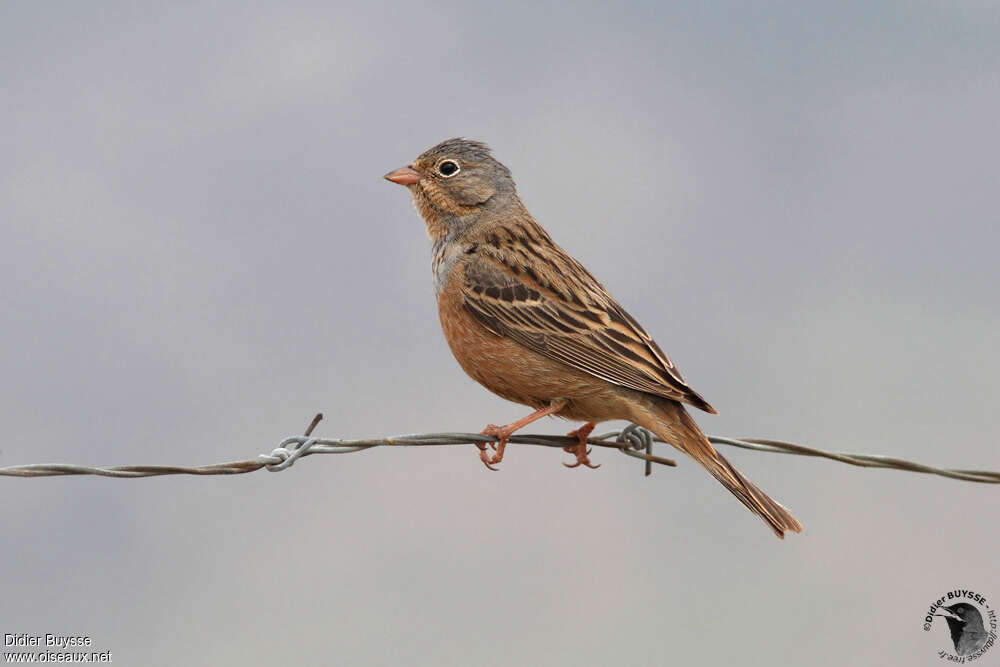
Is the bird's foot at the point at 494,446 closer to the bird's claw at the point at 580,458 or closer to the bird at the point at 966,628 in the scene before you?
the bird's claw at the point at 580,458

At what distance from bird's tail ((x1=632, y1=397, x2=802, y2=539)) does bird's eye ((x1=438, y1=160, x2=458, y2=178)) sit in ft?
9.57

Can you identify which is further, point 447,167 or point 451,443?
point 447,167

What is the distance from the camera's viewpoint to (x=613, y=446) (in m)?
7.50

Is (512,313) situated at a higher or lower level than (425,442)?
higher

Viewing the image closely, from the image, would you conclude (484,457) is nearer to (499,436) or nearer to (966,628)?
(499,436)

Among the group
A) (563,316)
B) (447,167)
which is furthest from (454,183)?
(563,316)

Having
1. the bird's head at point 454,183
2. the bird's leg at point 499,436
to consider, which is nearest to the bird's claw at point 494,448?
the bird's leg at point 499,436

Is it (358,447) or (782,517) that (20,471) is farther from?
(782,517)

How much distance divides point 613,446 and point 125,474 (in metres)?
3.19

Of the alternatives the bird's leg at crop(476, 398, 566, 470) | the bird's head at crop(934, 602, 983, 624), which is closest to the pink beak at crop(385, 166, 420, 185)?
the bird's leg at crop(476, 398, 566, 470)

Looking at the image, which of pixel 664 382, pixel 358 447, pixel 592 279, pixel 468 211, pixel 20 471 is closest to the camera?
pixel 20 471

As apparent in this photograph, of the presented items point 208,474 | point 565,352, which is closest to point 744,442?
point 565,352

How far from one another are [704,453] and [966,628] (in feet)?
7.86

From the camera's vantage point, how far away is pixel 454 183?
30.6 feet
